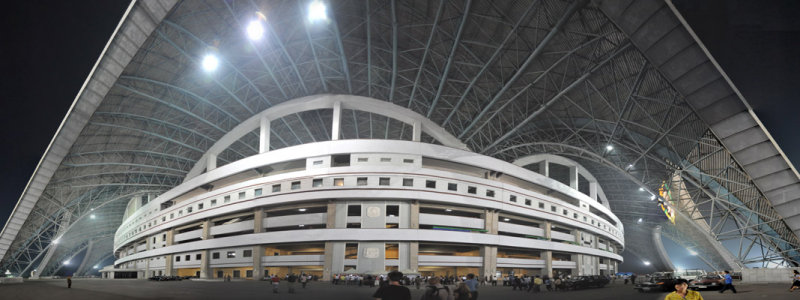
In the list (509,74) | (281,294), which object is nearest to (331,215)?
(281,294)

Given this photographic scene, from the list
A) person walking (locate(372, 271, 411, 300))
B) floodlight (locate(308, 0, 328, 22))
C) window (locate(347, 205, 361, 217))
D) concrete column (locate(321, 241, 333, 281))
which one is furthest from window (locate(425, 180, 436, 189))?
person walking (locate(372, 271, 411, 300))

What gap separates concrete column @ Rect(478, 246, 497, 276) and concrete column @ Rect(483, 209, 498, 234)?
189cm

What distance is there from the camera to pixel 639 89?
3403cm

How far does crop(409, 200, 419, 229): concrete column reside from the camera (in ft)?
133

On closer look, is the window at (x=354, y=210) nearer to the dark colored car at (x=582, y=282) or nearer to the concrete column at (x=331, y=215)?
the concrete column at (x=331, y=215)

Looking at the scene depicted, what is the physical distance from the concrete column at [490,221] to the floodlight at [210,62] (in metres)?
33.1

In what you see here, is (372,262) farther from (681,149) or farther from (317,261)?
(681,149)

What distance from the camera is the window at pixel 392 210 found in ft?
136

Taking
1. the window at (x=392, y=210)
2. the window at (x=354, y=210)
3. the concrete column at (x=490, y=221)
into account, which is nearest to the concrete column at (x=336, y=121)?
the window at (x=354, y=210)

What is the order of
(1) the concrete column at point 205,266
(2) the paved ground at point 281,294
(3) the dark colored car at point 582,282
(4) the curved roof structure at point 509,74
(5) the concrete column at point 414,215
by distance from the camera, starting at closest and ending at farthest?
(2) the paved ground at point 281,294, (4) the curved roof structure at point 509,74, (3) the dark colored car at point 582,282, (5) the concrete column at point 414,215, (1) the concrete column at point 205,266

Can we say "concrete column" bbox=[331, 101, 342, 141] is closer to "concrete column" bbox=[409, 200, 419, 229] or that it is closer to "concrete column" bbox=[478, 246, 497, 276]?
"concrete column" bbox=[409, 200, 419, 229]

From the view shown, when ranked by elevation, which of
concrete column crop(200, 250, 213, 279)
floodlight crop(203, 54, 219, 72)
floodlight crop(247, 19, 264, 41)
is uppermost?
floodlight crop(247, 19, 264, 41)

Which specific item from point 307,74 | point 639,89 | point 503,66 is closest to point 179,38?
point 307,74

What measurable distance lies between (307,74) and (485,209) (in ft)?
86.3
